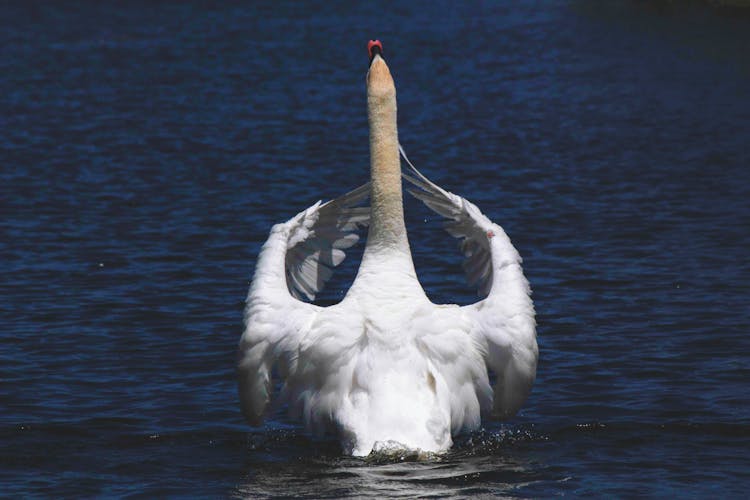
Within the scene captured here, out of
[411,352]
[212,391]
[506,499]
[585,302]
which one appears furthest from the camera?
[585,302]

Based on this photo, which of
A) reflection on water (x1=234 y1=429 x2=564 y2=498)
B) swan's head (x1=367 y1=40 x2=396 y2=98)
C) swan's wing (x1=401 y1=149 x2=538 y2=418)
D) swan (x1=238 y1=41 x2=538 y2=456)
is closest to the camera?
reflection on water (x1=234 y1=429 x2=564 y2=498)

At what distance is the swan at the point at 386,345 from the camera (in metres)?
9.95

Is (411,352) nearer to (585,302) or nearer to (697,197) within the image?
(585,302)

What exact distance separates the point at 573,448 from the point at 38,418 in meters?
4.46

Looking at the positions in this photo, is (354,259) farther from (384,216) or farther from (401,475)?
(401,475)

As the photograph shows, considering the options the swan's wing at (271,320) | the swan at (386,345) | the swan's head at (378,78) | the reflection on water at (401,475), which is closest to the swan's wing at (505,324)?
the swan at (386,345)

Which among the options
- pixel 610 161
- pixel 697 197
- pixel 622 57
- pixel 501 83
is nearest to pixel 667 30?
pixel 622 57

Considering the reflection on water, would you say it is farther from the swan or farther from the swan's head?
the swan's head

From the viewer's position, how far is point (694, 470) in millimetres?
10031

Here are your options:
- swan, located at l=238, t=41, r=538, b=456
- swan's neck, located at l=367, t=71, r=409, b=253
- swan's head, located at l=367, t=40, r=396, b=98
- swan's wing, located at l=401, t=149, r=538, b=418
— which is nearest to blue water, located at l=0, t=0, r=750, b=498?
swan, located at l=238, t=41, r=538, b=456

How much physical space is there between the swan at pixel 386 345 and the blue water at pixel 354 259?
35 centimetres

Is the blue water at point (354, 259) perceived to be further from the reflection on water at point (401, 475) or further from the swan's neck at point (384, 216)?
the swan's neck at point (384, 216)

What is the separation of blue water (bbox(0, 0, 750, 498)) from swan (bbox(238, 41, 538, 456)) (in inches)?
13.9

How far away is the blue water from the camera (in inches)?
412
